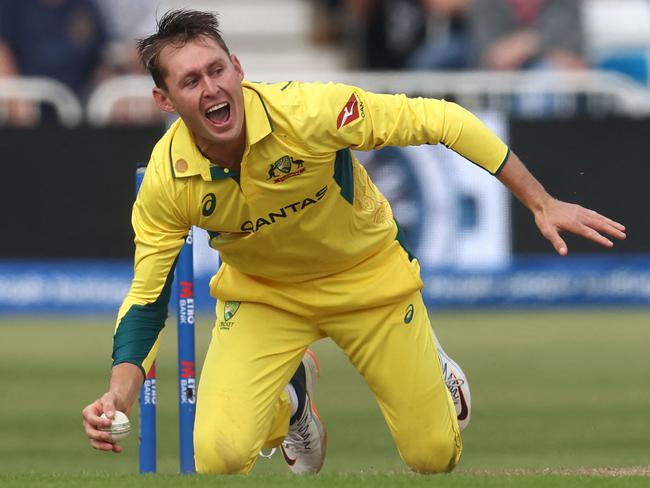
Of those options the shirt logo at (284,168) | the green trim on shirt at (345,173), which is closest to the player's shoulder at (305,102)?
the shirt logo at (284,168)

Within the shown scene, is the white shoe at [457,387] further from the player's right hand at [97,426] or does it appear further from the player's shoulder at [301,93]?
the player's right hand at [97,426]

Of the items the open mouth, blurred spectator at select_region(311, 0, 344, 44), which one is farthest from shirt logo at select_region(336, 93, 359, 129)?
blurred spectator at select_region(311, 0, 344, 44)

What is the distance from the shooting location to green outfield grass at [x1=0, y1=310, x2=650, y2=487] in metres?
6.58

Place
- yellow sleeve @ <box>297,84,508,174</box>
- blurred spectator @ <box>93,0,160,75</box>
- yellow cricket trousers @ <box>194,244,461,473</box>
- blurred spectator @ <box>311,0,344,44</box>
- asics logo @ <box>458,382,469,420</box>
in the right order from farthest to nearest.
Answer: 1. blurred spectator @ <box>311,0,344,44</box>
2. blurred spectator @ <box>93,0,160,75</box>
3. asics logo @ <box>458,382,469,420</box>
4. yellow cricket trousers @ <box>194,244,461,473</box>
5. yellow sleeve @ <box>297,84,508,174</box>

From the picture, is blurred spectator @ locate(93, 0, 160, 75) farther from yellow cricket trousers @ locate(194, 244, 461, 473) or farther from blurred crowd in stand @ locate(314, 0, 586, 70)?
yellow cricket trousers @ locate(194, 244, 461, 473)

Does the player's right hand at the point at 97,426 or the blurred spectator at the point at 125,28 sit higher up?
the player's right hand at the point at 97,426

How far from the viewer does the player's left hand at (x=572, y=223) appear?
243 inches

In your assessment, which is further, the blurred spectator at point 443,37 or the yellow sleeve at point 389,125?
the blurred spectator at point 443,37

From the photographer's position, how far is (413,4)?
18.8 meters

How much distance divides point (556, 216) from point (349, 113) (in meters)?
0.93

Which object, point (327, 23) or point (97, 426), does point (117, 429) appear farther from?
point (327, 23)

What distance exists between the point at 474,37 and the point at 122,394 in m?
13.0

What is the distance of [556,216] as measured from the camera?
635cm

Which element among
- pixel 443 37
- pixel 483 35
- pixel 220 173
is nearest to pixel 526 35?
pixel 483 35
